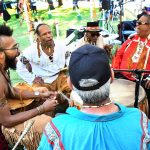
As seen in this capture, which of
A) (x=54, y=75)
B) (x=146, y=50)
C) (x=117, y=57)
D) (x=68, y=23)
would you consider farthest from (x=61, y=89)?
(x=68, y=23)

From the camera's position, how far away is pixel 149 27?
13.3 feet

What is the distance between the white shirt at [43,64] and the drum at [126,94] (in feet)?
3.48

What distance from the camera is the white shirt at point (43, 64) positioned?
4.21 meters

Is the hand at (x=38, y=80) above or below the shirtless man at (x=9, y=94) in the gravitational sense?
below

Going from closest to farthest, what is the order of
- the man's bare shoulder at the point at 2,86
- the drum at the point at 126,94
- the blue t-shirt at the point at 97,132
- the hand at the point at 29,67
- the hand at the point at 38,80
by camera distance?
the blue t-shirt at the point at 97,132
the man's bare shoulder at the point at 2,86
the drum at the point at 126,94
the hand at the point at 38,80
the hand at the point at 29,67

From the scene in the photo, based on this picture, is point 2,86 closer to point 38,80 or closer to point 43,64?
point 38,80

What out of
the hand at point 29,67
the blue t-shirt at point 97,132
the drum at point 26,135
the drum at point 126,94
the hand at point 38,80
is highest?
the blue t-shirt at point 97,132

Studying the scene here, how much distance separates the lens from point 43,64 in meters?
4.24

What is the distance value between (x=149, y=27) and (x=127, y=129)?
3028mm

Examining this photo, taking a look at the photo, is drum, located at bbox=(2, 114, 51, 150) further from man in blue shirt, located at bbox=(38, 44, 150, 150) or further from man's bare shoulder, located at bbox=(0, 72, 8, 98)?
man in blue shirt, located at bbox=(38, 44, 150, 150)

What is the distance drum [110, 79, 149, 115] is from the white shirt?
1061 mm

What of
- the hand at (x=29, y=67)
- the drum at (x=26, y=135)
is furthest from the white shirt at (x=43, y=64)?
the drum at (x=26, y=135)

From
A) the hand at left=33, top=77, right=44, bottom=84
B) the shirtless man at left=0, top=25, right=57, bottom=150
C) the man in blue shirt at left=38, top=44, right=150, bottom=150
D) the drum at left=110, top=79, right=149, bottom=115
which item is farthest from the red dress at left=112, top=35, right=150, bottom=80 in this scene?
the man in blue shirt at left=38, top=44, right=150, bottom=150

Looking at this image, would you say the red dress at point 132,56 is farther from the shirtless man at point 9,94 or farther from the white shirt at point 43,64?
the shirtless man at point 9,94
